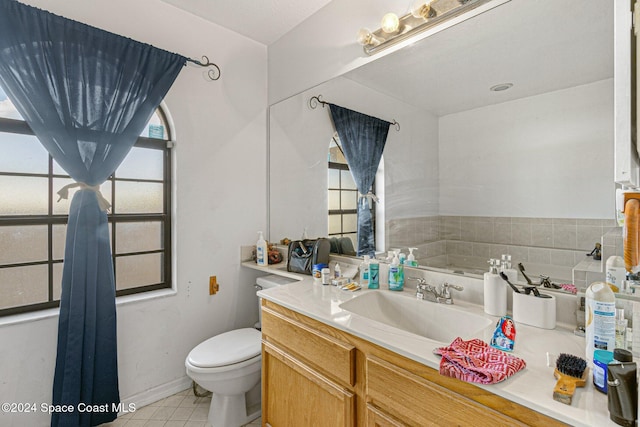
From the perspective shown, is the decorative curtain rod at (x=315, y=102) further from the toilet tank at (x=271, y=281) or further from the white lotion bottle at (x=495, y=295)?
the white lotion bottle at (x=495, y=295)

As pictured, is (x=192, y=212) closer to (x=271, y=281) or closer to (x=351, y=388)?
(x=271, y=281)

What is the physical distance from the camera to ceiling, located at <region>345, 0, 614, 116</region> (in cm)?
110

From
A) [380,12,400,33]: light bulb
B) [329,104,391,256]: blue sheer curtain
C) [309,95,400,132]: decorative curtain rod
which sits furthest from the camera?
[309,95,400,132]: decorative curtain rod

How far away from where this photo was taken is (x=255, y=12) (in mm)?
2135

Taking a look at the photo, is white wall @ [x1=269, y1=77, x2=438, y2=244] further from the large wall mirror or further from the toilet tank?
the toilet tank

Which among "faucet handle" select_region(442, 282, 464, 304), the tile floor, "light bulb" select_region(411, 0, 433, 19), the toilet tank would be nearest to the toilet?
the tile floor

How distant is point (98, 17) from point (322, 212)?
1.80 meters

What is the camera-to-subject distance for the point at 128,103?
6.06ft

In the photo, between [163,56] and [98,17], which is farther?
[163,56]

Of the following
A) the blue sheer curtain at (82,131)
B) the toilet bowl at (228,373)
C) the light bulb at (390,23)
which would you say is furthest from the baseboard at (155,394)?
the light bulb at (390,23)

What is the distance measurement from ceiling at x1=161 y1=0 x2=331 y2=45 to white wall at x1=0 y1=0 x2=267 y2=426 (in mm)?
74

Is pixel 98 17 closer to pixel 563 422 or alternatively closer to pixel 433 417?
pixel 433 417

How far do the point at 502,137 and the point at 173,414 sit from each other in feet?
7.85

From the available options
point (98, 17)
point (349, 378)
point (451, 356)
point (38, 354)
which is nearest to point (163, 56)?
point (98, 17)
